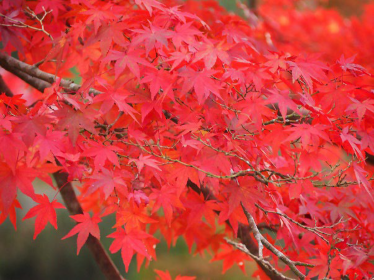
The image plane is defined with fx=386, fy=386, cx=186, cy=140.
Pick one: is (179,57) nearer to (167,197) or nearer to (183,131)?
(183,131)

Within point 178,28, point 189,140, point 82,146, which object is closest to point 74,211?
point 82,146

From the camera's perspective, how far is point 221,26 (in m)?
2.02

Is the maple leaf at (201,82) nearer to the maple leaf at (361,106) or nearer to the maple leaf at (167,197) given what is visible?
the maple leaf at (167,197)

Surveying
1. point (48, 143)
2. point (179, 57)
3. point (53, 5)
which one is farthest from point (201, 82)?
point (53, 5)

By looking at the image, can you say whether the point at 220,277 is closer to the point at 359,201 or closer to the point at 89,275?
the point at 89,275

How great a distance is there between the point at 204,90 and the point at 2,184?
29.0 inches

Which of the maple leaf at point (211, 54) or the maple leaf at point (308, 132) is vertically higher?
the maple leaf at point (211, 54)

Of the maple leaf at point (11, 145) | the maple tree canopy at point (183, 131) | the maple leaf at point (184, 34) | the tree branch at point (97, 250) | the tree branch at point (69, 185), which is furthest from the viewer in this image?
the tree branch at point (97, 250)

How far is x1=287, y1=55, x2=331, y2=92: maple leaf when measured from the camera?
1375 millimetres

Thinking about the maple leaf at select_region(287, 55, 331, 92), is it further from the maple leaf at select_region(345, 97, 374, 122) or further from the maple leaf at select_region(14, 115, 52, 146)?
the maple leaf at select_region(14, 115, 52, 146)

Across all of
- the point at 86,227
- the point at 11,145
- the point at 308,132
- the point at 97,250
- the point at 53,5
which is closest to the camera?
the point at 11,145

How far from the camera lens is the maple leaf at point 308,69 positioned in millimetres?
1375

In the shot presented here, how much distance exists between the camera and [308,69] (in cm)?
140

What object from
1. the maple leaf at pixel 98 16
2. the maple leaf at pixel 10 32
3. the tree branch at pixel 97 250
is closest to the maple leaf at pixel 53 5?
the maple leaf at pixel 10 32
